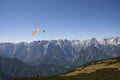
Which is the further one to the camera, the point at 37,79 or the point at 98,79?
the point at 37,79

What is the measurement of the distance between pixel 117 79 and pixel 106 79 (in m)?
2.91

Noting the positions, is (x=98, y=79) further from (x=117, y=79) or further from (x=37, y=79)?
(x=37, y=79)

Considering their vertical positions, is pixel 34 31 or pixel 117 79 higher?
pixel 34 31

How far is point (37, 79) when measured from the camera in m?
59.7

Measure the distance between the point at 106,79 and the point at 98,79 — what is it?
2.14m

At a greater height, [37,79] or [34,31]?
[34,31]

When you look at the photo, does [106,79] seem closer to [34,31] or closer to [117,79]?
[117,79]

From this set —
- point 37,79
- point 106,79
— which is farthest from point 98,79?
point 37,79

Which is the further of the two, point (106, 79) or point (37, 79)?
point (37, 79)

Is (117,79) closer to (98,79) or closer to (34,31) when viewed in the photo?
(98,79)

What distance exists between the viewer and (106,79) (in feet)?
179

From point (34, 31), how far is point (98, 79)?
860 inches

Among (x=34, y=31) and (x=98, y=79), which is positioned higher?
(x=34, y=31)

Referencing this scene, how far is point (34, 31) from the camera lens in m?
54.6
